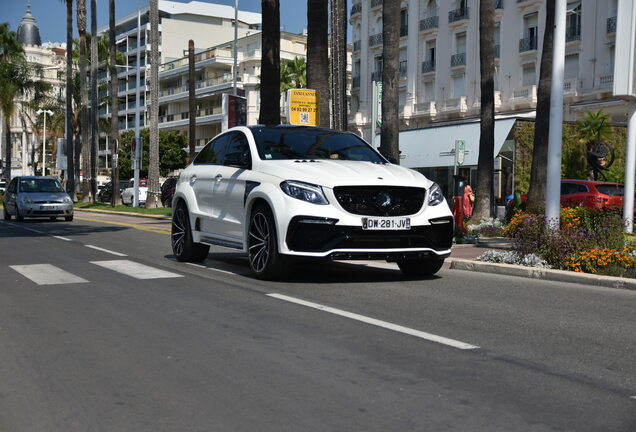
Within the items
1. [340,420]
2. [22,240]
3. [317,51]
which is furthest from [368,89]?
[340,420]


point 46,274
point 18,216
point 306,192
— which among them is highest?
point 306,192

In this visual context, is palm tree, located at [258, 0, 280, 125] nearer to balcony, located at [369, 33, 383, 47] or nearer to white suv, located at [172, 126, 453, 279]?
white suv, located at [172, 126, 453, 279]

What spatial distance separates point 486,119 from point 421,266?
14.5 meters

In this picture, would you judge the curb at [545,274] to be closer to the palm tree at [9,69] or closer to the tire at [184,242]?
the tire at [184,242]

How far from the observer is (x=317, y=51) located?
19.1 meters

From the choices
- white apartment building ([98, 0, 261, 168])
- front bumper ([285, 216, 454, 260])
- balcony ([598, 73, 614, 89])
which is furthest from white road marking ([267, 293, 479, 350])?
white apartment building ([98, 0, 261, 168])

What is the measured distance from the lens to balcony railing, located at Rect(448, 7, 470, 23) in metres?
49.6

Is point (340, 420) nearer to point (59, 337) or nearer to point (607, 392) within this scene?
point (607, 392)

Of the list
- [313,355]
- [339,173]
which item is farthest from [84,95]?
[313,355]

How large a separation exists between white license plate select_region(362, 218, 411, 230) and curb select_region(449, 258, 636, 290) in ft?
7.66

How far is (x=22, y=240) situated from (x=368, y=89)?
43.9 metres

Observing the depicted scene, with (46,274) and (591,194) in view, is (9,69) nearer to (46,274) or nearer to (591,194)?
(591,194)

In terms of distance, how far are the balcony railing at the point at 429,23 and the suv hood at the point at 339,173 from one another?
4469cm

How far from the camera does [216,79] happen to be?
79062 mm
